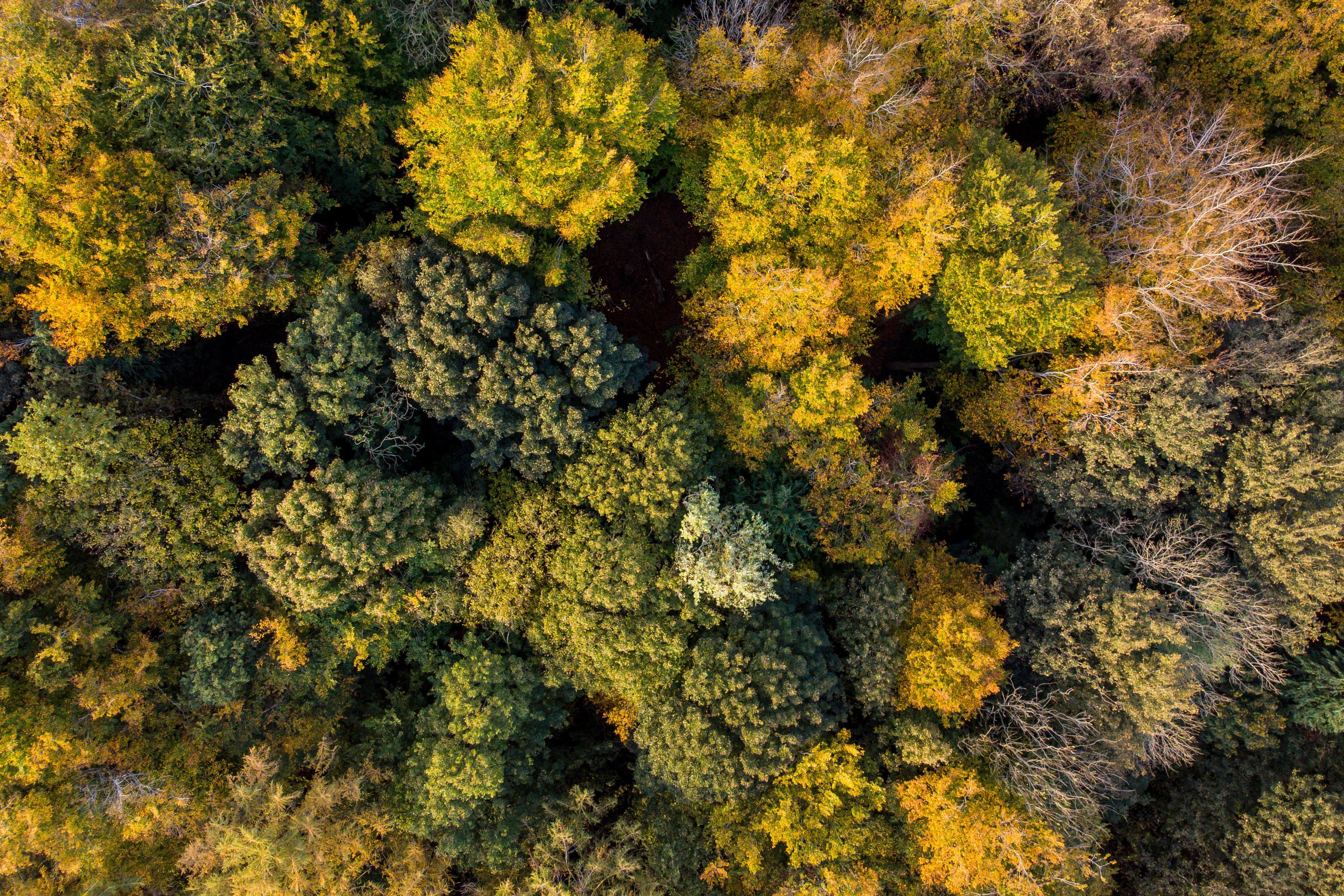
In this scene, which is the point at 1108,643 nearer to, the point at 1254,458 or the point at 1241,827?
the point at 1254,458

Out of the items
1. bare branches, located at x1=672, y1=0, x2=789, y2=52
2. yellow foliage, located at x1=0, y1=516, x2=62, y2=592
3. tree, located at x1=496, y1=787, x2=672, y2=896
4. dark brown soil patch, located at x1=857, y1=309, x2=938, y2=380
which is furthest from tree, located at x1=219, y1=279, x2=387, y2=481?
dark brown soil patch, located at x1=857, y1=309, x2=938, y2=380

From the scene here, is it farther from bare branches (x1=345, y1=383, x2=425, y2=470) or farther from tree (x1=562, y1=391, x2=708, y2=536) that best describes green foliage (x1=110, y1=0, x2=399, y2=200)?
tree (x1=562, y1=391, x2=708, y2=536)

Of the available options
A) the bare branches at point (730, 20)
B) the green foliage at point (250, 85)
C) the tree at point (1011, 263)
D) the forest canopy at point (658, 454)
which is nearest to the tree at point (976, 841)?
the forest canopy at point (658, 454)

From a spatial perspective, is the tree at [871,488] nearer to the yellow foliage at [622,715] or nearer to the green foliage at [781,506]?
the green foliage at [781,506]

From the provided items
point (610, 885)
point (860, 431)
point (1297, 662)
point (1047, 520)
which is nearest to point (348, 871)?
point (610, 885)

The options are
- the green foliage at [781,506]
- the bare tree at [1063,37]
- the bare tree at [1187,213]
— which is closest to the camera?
the bare tree at [1187,213]

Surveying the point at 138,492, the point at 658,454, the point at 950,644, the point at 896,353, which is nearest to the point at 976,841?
the point at 950,644

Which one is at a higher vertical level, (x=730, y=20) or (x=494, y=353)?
(x=730, y=20)
